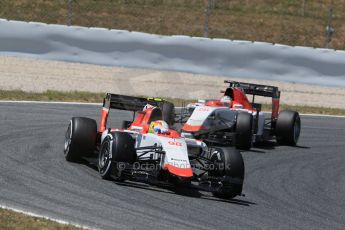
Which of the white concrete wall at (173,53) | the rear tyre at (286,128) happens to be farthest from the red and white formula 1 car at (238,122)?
the white concrete wall at (173,53)

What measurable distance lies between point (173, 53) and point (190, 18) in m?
3.80

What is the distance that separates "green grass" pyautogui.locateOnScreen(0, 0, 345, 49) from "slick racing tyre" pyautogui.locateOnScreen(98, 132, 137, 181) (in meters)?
15.1

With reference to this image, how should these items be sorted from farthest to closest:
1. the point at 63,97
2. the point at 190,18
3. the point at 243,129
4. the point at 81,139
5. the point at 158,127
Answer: the point at 190,18, the point at 63,97, the point at 243,129, the point at 81,139, the point at 158,127

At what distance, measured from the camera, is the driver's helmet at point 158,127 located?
41.8 ft

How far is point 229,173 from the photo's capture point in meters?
12.2

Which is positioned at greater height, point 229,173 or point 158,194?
point 229,173

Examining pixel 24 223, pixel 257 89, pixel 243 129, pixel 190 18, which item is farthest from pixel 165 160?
pixel 190 18

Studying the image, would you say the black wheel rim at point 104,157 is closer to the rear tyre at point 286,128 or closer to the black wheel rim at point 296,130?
the rear tyre at point 286,128

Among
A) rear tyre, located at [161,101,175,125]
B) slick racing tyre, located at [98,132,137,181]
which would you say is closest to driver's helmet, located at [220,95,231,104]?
rear tyre, located at [161,101,175,125]

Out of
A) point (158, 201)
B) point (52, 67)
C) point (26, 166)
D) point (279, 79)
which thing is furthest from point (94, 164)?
point (279, 79)

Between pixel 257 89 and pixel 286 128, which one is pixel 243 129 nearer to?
pixel 286 128

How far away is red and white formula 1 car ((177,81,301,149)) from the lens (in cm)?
1700

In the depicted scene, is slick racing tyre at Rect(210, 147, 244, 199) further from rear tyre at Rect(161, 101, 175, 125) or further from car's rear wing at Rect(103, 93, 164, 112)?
rear tyre at Rect(161, 101, 175, 125)

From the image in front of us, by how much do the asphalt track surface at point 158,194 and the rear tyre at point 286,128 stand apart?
0.84 metres
